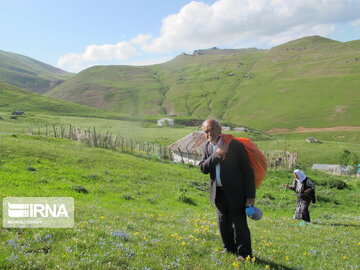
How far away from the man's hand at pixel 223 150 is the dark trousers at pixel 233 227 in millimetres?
919

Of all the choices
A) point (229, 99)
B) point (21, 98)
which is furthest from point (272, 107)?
point (21, 98)

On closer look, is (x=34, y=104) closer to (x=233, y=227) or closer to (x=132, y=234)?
(x=132, y=234)

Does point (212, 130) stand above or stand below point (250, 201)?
above

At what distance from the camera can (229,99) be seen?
627 feet

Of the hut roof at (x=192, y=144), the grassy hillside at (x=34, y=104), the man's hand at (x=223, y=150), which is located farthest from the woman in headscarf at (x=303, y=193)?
the grassy hillside at (x=34, y=104)

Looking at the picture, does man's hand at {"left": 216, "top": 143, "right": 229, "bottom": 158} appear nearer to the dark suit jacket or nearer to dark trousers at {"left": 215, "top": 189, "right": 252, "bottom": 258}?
the dark suit jacket

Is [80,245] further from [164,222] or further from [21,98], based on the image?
[21,98]

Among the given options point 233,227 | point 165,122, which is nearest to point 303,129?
point 165,122

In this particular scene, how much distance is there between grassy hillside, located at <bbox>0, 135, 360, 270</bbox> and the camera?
582 cm

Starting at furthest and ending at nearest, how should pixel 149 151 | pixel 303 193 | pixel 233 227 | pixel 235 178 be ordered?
pixel 149 151 < pixel 303 193 < pixel 233 227 < pixel 235 178

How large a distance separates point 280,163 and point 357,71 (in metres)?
176

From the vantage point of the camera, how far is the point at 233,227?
727cm

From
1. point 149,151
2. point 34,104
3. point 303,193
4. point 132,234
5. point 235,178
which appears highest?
point 34,104

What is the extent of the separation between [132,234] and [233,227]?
2.42 metres
